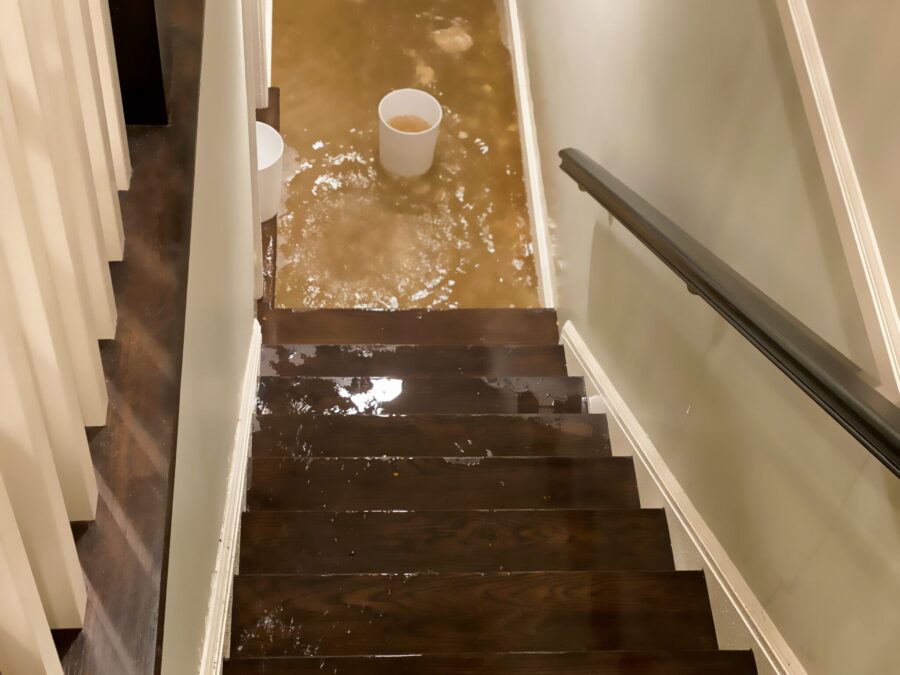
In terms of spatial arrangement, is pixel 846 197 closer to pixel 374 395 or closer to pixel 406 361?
pixel 374 395

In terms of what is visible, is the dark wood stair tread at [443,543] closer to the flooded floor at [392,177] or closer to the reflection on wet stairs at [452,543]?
the reflection on wet stairs at [452,543]

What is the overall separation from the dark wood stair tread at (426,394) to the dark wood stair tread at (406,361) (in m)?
0.16

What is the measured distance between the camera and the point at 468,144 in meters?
4.61

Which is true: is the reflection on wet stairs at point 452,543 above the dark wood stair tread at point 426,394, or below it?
above

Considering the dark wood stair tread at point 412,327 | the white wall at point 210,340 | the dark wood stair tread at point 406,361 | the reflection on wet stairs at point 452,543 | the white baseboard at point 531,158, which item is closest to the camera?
the white wall at point 210,340

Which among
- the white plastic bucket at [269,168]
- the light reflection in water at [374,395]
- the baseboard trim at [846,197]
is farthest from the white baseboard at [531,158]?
the baseboard trim at [846,197]

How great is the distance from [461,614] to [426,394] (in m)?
1.00

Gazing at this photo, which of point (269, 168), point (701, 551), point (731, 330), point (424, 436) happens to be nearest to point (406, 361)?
point (424, 436)

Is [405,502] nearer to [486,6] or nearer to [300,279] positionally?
[300,279]

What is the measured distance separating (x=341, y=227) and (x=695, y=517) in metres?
2.40

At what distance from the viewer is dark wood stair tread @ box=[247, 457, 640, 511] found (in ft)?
8.47


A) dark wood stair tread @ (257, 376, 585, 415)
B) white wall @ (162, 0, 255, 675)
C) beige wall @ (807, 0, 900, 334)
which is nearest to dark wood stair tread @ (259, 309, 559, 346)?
dark wood stair tread @ (257, 376, 585, 415)

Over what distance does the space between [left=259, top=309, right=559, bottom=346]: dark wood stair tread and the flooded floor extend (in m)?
0.37

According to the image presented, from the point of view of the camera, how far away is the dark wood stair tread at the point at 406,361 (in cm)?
333
